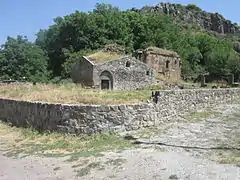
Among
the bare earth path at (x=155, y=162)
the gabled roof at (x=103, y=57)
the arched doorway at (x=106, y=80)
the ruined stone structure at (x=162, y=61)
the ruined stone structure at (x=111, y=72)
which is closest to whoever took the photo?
the bare earth path at (x=155, y=162)

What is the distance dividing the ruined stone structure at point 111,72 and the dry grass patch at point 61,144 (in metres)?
16.9

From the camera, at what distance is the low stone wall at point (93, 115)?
13008 millimetres

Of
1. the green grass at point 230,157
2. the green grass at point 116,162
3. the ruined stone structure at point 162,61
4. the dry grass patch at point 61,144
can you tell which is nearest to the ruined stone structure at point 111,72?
the ruined stone structure at point 162,61

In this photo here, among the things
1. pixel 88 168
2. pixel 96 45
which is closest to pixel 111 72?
pixel 88 168

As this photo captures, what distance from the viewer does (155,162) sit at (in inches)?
388

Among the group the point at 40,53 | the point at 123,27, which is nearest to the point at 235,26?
the point at 123,27

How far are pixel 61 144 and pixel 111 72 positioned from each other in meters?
19.4

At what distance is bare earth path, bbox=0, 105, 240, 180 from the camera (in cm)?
893

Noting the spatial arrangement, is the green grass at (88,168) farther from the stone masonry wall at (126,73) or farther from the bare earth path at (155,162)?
the stone masonry wall at (126,73)

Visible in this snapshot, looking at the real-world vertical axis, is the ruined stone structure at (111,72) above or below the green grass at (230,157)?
above

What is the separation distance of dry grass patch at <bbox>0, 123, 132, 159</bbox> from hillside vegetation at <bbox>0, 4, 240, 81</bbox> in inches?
1478

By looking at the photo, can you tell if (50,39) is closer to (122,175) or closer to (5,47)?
(5,47)

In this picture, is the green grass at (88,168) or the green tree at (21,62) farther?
the green tree at (21,62)

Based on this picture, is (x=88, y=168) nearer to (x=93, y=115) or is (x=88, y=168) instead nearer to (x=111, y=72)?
(x=93, y=115)
